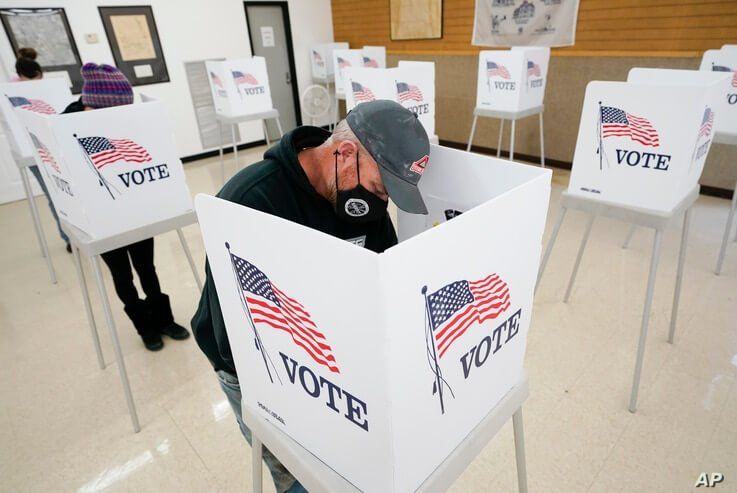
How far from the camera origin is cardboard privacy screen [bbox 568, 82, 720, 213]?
1396 millimetres

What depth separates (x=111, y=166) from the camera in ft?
4.79

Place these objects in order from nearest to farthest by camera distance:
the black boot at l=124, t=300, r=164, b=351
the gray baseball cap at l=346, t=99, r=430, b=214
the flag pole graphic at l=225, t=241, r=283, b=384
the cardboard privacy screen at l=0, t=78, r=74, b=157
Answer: the flag pole graphic at l=225, t=241, r=283, b=384 → the gray baseball cap at l=346, t=99, r=430, b=214 → the black boot at l=124, t=300, r=164, b=351 → the cardboard privacy screen at l=0, t=78, r=74, b=157

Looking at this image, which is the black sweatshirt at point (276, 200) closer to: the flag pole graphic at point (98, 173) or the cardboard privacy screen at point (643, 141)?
the flag pole graphic at point (98, 173)

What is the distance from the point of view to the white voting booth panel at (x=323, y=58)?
19.7 ft

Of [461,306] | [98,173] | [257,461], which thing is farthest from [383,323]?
[98,173]

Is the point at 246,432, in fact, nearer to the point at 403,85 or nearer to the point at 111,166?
the point at 111,166

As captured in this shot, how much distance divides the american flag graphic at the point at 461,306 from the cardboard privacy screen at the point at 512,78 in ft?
11.1

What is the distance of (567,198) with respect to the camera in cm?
170

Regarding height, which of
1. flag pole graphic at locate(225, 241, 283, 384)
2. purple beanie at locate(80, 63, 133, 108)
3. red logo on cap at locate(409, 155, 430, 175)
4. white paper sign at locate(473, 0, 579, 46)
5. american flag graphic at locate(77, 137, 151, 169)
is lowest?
flag pole graphic at locate(225, 241, 283, 384)

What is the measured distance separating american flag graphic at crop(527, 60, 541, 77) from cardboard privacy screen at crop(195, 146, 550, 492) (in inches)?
130

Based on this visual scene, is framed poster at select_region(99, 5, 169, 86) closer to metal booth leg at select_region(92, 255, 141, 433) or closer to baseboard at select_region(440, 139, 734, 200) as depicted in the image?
baseboard at select_region(440, 139, 734, 200)

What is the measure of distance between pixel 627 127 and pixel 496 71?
2407mm

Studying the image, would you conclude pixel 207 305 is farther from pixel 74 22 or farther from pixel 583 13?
pixel 74 22

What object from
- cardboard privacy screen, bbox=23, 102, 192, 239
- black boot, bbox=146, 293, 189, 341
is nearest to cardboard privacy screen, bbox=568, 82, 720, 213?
cardboard privacy screen, bbox=23, 102, 192, 239
